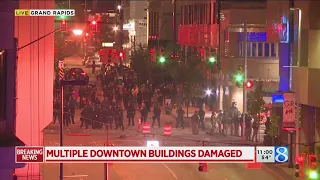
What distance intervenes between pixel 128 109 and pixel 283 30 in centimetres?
1415

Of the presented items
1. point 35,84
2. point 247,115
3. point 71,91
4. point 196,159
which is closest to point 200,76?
point 71,91

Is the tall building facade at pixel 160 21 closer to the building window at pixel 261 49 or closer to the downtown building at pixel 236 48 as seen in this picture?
the downtown building at pixel 236 48

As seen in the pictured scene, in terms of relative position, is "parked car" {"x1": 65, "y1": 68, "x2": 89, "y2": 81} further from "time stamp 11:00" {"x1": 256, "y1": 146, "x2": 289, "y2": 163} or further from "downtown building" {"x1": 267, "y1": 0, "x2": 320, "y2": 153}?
"time stamp 11:00" {"x1": 256, "y1": 146, "x2": 289, "y2": 163}

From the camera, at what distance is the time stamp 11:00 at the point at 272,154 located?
18422mm

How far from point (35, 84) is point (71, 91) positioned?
2149 cm

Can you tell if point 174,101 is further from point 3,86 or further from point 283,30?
point 3,86

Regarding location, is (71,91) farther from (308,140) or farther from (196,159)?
(196,159)

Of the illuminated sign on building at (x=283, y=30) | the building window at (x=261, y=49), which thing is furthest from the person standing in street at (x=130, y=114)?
the illuminated sign on building at (x=283, y=30)

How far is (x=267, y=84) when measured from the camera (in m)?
47.8

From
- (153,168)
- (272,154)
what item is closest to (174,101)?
(153,168)

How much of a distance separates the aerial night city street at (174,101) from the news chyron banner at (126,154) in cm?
3


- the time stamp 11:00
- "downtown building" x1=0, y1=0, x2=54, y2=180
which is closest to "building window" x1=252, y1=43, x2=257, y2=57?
"downtown building" x1=0, y1=0, x2=54, y2=180

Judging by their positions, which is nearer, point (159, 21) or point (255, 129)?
point (255, 129)

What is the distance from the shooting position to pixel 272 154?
770 inches
